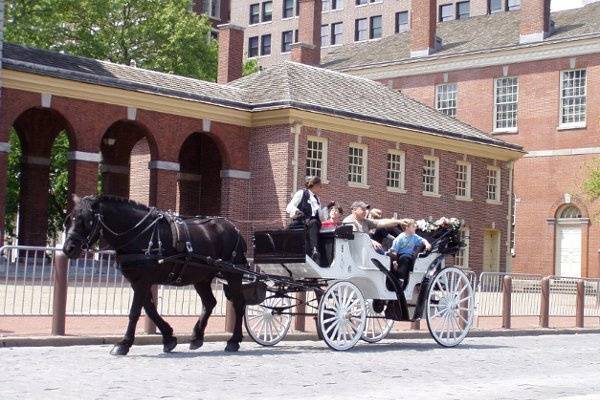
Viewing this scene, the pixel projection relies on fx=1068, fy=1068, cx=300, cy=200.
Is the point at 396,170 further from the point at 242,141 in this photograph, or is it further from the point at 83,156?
the point at 83,156

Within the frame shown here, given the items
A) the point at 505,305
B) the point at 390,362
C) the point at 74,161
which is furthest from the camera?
the point at 74,161

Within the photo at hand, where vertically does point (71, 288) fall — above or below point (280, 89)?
below

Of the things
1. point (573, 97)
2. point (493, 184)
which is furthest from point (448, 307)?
point (573, 97)

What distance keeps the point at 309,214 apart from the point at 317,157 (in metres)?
22.2

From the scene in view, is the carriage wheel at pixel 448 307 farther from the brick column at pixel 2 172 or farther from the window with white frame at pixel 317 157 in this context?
the window with white frame at pixel 317 157

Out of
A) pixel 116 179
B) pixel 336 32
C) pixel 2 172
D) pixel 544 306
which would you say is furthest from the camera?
pixel 336 32

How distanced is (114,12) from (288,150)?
18.0m

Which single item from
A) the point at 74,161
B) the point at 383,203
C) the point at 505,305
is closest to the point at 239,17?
the point at 383,203

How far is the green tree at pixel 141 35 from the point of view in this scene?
159ft

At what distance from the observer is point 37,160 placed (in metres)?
36.2

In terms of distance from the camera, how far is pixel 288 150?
35.7 meters

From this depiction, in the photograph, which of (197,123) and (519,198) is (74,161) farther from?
(519,198)

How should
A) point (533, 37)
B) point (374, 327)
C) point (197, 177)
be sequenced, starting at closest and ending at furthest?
point (374, 327) < point (197, 177) < point (533, 37)

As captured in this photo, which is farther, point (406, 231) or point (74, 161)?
point (74, 161)
